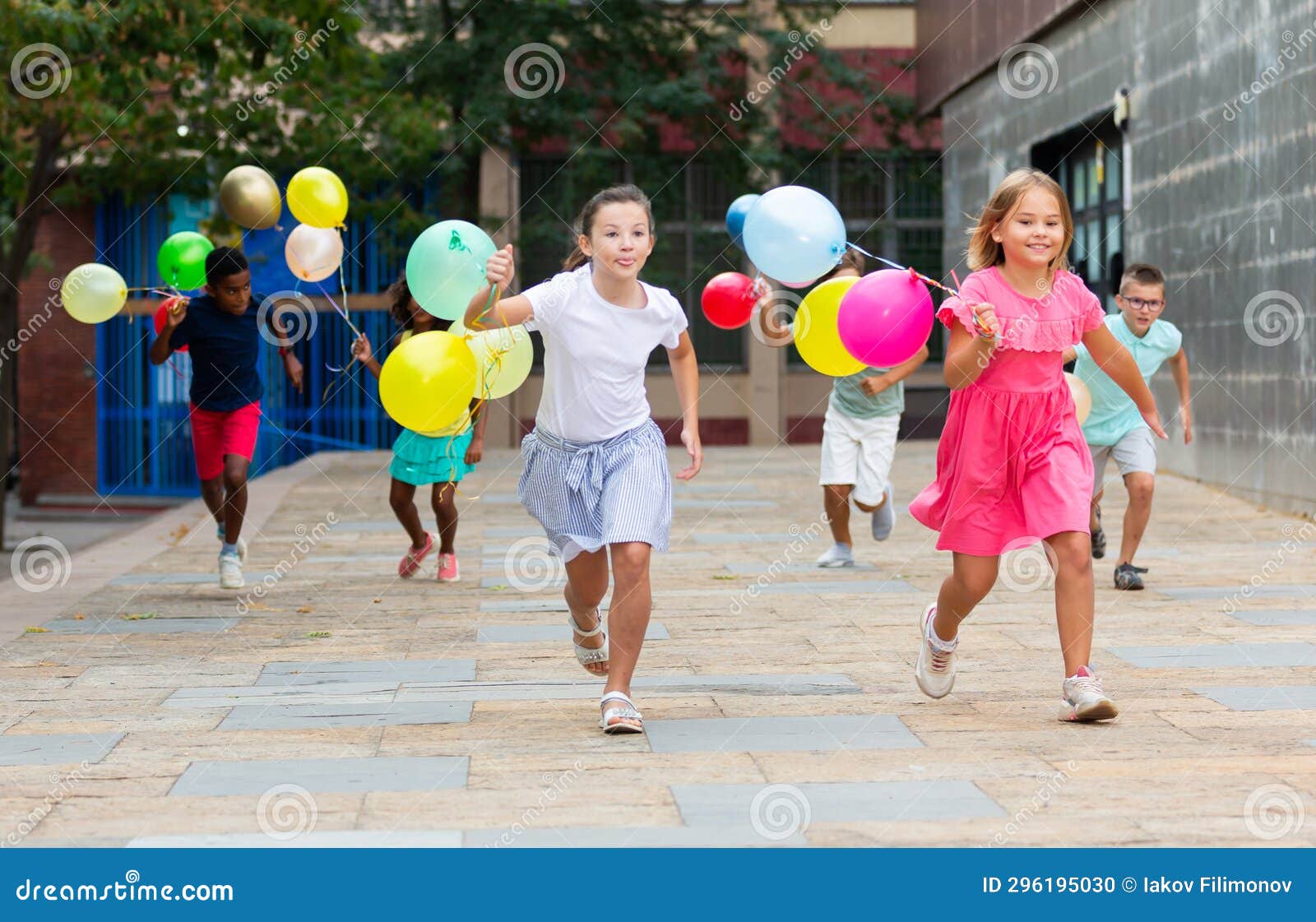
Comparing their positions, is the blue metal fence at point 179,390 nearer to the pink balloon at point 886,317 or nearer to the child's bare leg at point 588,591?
the child's bare leg at point 588,591

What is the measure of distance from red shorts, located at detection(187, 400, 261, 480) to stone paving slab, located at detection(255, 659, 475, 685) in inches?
96.0

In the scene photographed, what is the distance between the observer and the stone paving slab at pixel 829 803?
4262 mm

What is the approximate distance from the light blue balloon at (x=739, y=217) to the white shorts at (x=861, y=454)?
216cm

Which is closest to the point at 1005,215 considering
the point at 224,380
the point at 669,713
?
the point at 669,713

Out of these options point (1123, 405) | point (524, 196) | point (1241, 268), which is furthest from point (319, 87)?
point (1123, 405)

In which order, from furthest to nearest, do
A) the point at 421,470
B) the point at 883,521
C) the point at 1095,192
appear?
1. the point at 1095,192
2. the point at 883,521
3. the point at 421,470

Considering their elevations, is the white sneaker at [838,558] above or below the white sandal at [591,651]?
below

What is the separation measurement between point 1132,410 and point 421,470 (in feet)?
11.8

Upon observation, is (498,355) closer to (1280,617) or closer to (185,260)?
(185,260)

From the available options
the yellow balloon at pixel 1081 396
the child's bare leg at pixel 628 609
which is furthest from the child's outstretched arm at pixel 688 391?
the yellow balloon at pixel 1081 396

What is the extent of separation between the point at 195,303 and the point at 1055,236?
5.06 meters

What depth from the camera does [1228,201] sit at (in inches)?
545

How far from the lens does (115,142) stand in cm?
1691

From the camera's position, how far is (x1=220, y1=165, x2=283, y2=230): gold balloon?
9680mm
